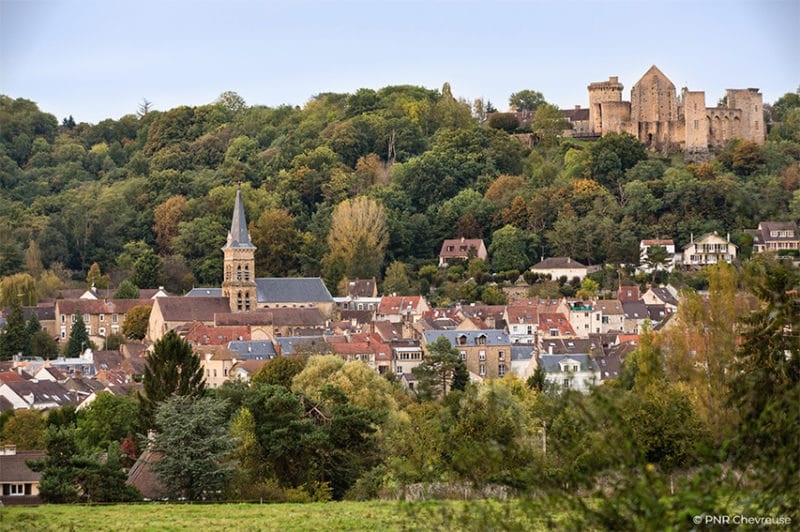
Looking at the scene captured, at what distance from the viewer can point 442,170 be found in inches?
3273

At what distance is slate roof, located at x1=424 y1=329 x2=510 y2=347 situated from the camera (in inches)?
2217

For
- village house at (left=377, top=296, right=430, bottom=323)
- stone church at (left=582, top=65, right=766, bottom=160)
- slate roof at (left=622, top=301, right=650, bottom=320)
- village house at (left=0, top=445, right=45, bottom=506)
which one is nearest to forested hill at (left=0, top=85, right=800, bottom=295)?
stone church at (left=582, top=65, right=766, bottom=160)

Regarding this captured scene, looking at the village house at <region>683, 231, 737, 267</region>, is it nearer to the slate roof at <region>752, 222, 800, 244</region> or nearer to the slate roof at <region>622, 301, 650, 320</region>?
the slate roof at <region>752, 222, 800, 244</region>

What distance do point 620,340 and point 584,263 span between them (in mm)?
15294

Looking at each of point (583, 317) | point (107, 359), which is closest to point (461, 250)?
point (583, 317)

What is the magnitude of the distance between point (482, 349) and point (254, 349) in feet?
28.7

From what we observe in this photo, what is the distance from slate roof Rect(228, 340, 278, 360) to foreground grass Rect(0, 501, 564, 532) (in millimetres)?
33122

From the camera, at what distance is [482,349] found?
5622 cm

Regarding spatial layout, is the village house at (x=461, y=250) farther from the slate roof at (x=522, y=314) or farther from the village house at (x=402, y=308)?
the slate roof at (x=522, y=314)

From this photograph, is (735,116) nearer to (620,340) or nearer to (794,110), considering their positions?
(794,110)

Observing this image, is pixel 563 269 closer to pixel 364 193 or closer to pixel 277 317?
pixel 277 317

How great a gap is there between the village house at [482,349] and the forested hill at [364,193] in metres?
14.7

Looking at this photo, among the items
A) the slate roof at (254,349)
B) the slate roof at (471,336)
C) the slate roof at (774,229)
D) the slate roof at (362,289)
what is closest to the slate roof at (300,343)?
the slate roof at (254,349)

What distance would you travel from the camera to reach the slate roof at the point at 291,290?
68125mm
